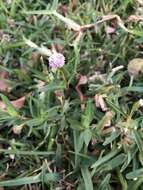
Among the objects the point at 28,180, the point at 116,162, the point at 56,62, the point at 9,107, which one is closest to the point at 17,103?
the point at 9,107

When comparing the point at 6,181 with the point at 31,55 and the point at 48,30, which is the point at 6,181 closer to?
the point at 31,55

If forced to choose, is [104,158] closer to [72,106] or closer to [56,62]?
[72,106]

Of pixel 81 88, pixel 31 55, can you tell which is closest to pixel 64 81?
pixel 81 88

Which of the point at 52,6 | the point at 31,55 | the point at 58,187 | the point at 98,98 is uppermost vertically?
the point at 52,6

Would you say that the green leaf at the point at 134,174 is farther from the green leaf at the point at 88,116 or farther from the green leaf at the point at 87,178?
the green leaf at the point at 88,116

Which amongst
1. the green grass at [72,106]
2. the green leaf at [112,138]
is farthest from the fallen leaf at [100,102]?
the green leaf at [112,138]

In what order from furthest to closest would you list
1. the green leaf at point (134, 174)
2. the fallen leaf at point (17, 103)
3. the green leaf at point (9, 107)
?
the fallen leaf at point (17, 103) < the green leaf at point (9, 107) < the green leaf at point (134, 174)
